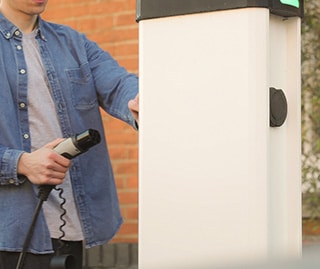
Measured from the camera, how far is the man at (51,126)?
12.7 feet

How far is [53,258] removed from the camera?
379 centimetres

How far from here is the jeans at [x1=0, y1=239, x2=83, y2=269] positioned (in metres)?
3.78

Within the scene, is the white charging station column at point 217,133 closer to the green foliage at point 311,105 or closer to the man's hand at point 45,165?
the man's hand at point 45,165

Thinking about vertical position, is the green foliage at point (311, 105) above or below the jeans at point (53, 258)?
above

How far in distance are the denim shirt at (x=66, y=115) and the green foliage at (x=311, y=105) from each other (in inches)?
119

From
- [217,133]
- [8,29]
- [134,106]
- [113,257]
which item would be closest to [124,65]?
[113,257]

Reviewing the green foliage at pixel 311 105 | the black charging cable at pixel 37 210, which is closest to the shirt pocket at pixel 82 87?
the black charging cable at pixel 37 210

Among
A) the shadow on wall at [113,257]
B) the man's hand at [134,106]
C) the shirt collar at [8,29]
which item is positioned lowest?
the shadow on wall at [113,257]

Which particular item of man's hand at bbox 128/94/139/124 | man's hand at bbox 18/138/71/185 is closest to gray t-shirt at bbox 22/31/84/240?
man's hand at bbox 18/138/71/185

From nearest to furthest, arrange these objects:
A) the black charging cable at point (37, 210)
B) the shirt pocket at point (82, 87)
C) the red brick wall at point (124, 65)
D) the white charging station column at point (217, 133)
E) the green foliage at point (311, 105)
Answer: the white charging station column at point (217, 133) < the black charging cable at point (37, 210) < the shirt pocket at point (82, 87) < the red brick wall at point (124, 65) < the green foliage at point (311, 105)

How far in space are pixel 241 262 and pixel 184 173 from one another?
1.59 meters

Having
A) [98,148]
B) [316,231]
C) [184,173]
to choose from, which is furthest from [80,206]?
[316,231]

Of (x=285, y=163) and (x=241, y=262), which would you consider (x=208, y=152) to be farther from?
(x=241, y=262)

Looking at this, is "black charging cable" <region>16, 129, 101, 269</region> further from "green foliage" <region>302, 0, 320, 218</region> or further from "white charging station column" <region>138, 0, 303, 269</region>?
"green foliage" <region>302, 0, 320, 218</region>
